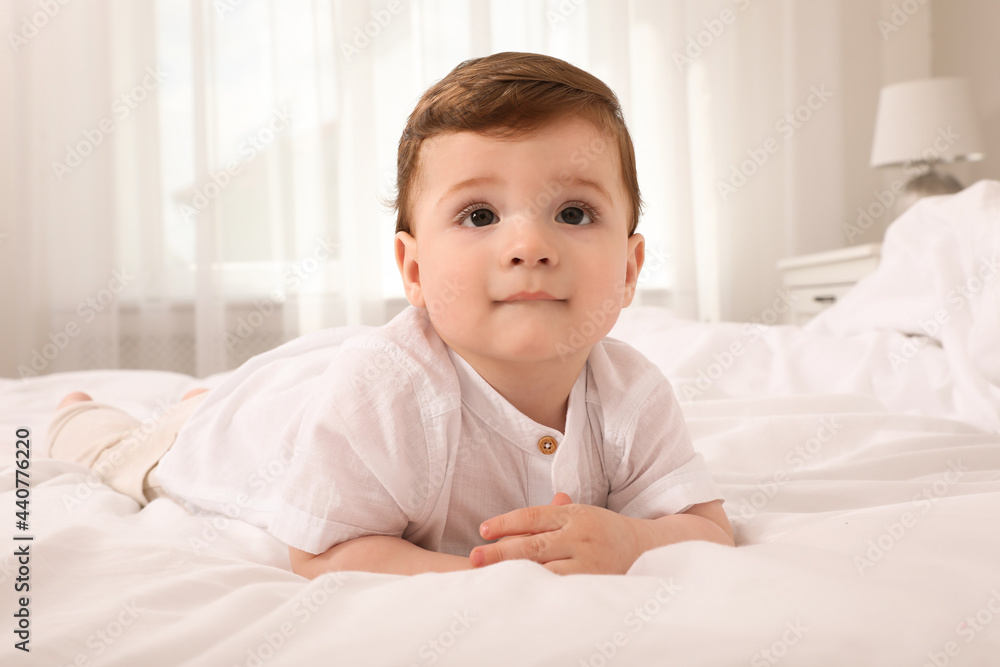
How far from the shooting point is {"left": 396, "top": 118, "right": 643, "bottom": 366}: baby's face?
68 centimetres

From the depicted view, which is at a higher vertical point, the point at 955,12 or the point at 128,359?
the point at 955,12

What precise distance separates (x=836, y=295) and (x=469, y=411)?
2.07m

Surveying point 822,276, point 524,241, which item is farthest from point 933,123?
point 524,241

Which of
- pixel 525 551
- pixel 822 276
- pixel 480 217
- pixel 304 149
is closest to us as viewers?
pixel 525 551

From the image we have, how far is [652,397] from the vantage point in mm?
800

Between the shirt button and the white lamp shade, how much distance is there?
97.3 inches

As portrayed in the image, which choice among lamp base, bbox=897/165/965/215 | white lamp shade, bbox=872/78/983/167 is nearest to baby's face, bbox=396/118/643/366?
lamp base, bbox=897/165/965/215

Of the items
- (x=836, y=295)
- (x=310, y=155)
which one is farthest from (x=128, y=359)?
(x=836, y=295)

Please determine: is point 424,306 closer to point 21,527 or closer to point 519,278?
point 519,278

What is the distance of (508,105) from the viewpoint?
2.27 ft

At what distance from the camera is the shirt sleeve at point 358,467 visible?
671 mm

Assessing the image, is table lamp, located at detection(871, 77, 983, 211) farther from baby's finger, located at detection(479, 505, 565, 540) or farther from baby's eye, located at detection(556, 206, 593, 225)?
baby's finger, located at detection(479, 505, 565, 540)

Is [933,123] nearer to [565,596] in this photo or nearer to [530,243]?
[530,243]

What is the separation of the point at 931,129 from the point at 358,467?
2648 millimetres
